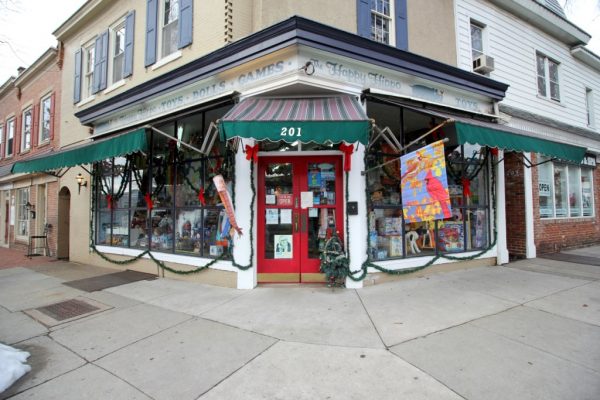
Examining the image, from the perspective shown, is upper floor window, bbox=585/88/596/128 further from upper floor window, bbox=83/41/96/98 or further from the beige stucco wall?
upper floor window, bbox=83/41/96/98

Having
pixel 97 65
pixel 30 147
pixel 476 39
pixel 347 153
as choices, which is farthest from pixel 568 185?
pixel 30 147

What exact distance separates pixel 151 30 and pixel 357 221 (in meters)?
7.39

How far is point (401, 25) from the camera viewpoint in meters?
7.15

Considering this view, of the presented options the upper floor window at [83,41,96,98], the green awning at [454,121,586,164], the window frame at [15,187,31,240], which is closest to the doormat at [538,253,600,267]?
the green awning at [454,121,586,164]

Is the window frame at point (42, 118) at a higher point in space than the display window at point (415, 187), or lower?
higher

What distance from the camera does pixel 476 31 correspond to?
889 cm

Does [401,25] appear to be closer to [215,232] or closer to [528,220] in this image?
[528,220]

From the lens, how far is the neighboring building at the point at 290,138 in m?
5.46

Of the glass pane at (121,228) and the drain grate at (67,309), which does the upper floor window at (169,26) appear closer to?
the glass pane at (121,228)

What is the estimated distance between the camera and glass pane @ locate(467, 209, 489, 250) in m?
7.40

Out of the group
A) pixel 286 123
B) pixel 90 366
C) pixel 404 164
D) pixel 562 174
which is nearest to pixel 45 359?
pixel 90 366

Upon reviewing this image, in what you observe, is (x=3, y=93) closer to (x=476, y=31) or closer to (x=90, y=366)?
(x=90, y=366)

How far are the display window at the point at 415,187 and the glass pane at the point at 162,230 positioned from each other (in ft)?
15.8

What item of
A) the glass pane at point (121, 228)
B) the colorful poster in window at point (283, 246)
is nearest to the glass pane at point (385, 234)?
the colorful poster in window at point (283, 246)
